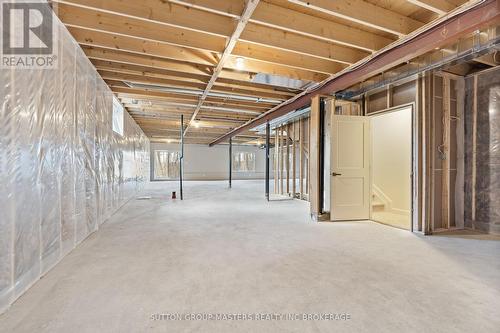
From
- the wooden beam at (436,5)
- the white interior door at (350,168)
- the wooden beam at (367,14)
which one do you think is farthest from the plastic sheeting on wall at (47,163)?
the white interior door at (350,168)

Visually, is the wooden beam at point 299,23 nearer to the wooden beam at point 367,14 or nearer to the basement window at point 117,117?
the wooden beam at point 367,14

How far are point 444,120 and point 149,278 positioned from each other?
4.54m

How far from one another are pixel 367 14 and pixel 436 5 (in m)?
0.57

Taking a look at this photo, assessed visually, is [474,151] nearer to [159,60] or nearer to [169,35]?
[169,35]

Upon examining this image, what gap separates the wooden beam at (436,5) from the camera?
7.04 feet

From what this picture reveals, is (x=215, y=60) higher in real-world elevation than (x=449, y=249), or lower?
higher

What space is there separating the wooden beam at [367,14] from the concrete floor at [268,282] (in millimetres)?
2456

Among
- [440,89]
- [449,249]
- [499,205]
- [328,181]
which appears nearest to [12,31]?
[328,181]

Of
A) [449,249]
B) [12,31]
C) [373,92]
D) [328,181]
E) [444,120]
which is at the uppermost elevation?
[373,92]

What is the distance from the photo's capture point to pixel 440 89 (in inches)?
147

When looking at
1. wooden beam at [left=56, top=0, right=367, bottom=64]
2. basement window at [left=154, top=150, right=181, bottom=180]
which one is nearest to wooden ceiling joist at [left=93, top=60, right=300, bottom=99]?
wooden beam at [left=56, top=0, right=367, bottom=64]

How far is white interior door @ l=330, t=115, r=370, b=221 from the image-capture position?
4.23m

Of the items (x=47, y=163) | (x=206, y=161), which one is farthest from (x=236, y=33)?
(x=206, y=161)

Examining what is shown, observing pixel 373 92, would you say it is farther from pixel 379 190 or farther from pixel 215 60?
pixel 215 60
